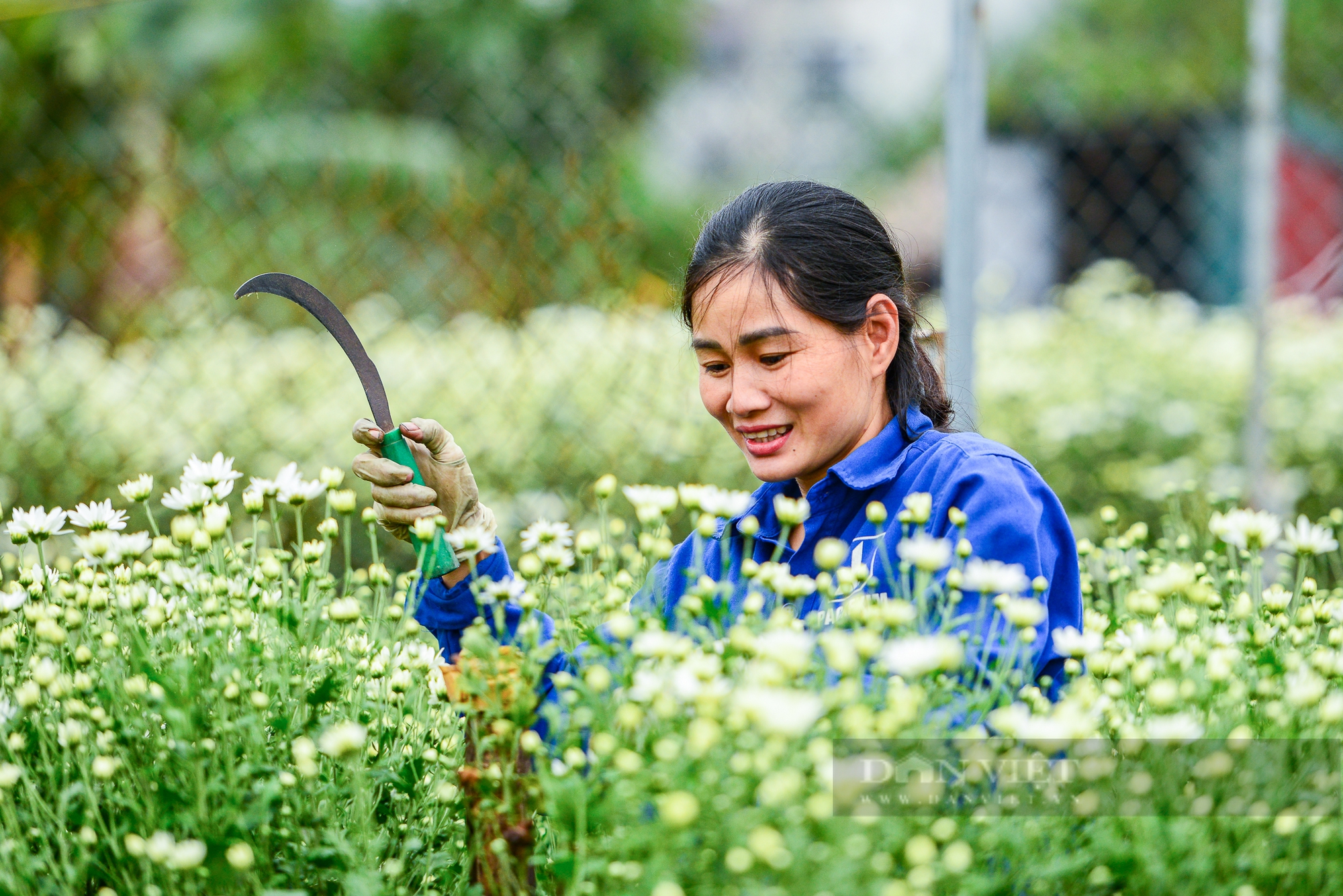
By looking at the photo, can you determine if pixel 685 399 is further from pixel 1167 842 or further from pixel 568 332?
pixel 1167 842

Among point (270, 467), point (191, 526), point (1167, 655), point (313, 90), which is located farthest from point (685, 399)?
point (313, 90)

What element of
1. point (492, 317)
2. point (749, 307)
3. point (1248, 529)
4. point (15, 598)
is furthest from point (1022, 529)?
point (492, 317)

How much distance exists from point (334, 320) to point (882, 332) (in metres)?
0.84

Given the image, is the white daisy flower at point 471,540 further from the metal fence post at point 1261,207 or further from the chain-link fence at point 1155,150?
the chain-link fence at point 1155,150

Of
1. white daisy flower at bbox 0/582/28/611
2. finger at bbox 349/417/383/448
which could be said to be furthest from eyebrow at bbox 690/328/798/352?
white daisy flower at bbox 0/582/28/611

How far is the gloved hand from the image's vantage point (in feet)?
5.63

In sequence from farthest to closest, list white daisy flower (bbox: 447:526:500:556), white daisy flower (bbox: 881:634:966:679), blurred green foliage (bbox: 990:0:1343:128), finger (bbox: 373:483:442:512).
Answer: blurred green foliage (bbox: 990:0:1343:128) → finger (bbox: 373:483:442:512) → white daisy flower (bbox: 447:526:500:556) → white daisy flower (bbox: 881:634:966:679)

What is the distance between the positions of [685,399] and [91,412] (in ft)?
6.25

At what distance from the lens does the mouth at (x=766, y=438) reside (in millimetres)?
1887

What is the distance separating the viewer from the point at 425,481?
1.84m

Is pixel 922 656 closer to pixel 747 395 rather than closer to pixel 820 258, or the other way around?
pixel 747 395

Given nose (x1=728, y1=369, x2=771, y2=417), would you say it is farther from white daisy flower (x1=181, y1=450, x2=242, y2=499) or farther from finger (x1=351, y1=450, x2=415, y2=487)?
white daisy flower (x1=181, y1=450, x2=242, y2=499)

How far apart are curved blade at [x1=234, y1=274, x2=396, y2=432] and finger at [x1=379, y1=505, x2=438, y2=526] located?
113 millimetres

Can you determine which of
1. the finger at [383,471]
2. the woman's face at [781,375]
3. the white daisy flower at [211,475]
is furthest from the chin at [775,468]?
the white daisy flower at [211,475]
